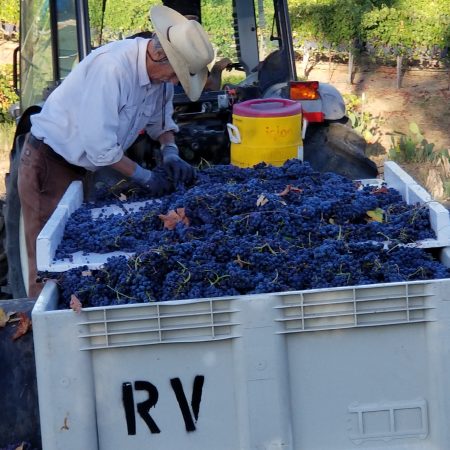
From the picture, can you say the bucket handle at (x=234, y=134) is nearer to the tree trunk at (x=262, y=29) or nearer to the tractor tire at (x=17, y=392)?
the tree trunk at (x=262, y=29)

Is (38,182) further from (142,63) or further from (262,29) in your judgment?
(262,29)

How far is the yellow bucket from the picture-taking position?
14.4 feet

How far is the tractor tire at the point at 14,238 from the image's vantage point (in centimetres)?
480

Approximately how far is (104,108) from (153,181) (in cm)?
36

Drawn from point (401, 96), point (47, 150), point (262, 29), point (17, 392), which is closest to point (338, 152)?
point (262, 29)

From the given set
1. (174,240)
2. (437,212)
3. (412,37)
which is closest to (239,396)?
(174,240)

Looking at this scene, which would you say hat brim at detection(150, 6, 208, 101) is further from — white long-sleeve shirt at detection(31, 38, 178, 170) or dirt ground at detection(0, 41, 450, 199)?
dirt ground at detection(0, 41, 450, 199)

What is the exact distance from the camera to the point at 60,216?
11.1 ft

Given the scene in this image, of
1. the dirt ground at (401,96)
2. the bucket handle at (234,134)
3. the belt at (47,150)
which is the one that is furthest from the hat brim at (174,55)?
the dirt ground at (401,96)

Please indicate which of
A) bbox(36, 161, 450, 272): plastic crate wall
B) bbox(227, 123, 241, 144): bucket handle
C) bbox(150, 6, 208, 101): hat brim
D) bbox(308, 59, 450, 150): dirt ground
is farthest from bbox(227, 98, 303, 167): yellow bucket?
bbox(308, 59, 450, 150): dirt ground

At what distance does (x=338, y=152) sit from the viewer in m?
5.05

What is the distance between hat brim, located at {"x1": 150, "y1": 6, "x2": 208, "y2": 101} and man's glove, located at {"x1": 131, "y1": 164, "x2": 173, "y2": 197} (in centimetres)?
40

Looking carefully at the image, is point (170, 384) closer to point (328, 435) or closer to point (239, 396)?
point (239, 396)

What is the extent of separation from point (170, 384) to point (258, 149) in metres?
1.87
